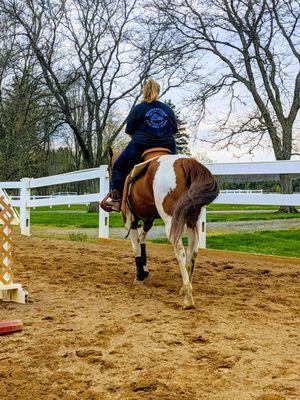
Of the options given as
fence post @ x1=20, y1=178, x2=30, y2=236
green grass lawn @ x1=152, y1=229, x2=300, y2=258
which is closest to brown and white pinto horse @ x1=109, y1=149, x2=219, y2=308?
green grass lawn @ x1=152, y1=229, x2=300, y2=258

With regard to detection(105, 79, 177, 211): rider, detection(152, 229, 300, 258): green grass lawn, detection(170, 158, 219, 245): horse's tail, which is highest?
detection(105, 79, 177, 211): rider

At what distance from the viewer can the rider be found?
5145 millimetres

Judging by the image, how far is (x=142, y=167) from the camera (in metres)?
4.95

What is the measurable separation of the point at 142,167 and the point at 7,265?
68.7 inches

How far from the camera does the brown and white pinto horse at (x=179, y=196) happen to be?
4.16m

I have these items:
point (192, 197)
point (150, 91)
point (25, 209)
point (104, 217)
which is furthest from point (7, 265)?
point (25, 209)

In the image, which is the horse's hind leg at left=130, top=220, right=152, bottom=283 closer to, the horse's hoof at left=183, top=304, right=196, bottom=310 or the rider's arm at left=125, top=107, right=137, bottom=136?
the rider's arm at left=125, top=107, right=137, bottom=136

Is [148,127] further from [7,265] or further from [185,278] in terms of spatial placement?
[7,265]

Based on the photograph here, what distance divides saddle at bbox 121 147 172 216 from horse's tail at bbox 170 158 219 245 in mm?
652

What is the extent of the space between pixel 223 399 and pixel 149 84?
3767mm

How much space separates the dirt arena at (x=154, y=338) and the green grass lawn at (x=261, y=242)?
1.56 metres

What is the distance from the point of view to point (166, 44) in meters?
20.6

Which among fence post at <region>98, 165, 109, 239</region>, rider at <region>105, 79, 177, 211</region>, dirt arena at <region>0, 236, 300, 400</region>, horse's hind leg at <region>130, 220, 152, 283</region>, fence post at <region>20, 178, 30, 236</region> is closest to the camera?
dirt arena at <region>0, 236, 300, 400</region>

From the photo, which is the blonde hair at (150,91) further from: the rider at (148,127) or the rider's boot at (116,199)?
the rider's boot at (116,199)
